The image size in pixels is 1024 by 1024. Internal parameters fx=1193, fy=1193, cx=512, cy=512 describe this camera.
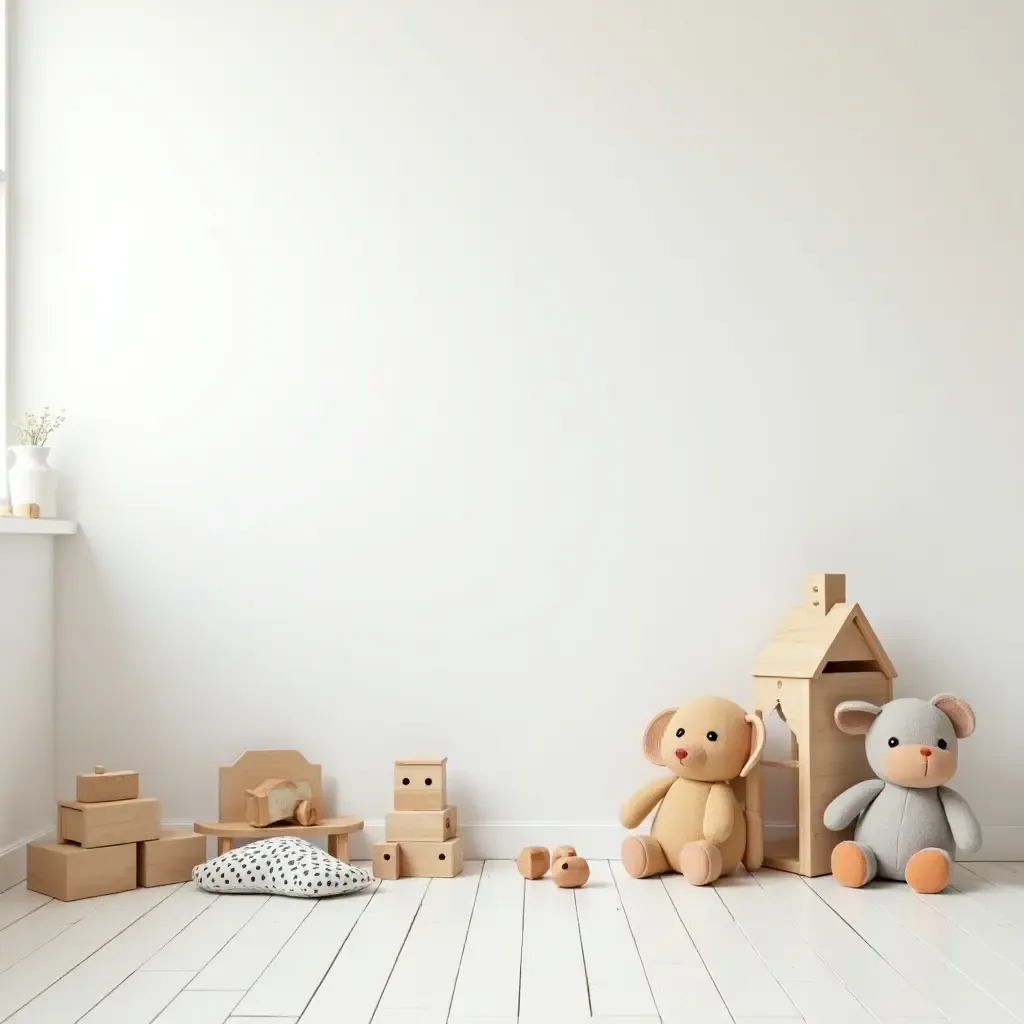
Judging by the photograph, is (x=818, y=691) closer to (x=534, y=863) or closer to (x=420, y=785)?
(x=534, y=863)

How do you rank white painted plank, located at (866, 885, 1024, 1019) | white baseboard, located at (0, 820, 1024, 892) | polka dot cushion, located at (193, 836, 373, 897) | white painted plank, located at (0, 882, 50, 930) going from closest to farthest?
1. white painted plank, located at (866, 885, 1024, 1019)
2. white painted plank, located at (0, 882, 50, 930)
3. polka dot cushion, located at (193, 836, 373, 897)
4. white baseboard, located at (0, 820, 1024, 892)

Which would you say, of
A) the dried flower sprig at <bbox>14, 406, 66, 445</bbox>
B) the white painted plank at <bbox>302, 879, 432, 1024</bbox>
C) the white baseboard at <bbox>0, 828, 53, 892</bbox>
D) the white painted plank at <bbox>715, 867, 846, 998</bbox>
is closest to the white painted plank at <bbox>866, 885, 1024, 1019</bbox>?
the white painted plank at <bbox>715, 867, 846, 998</bbox>

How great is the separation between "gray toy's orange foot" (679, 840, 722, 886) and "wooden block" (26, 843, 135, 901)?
1225 mm

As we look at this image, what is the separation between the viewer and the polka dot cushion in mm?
2529

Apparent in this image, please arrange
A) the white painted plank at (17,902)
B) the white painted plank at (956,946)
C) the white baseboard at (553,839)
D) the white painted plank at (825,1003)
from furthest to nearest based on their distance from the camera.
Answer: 1. the white baseboard at (553,839)
2. the white painted plank at (17,902)
3. the white painted plank at (956,946)
4. the white painted plank at (825,1003)

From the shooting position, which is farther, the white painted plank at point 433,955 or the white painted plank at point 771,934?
the white painted plank at point 771,934

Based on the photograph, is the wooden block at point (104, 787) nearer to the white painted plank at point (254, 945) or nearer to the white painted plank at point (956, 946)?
the white painted plank at point (254, 945)

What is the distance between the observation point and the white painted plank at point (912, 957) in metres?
1.83

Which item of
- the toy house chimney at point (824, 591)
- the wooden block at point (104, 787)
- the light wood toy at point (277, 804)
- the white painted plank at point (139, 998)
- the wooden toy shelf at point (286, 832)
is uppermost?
the toy house chimney at point (824, 591)

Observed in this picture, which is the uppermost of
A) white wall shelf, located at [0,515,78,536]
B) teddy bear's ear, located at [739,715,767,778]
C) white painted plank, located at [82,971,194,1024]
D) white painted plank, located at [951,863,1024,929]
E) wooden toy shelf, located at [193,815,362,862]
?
white wall shelf, located at [0,515,78,536]

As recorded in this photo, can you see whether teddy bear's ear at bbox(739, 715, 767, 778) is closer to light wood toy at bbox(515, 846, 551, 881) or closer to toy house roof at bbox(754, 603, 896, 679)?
toy house roof at bbox(754, 603, 896, 679)

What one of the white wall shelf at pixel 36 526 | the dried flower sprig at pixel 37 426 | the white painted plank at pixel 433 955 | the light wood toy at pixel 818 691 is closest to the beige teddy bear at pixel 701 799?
the light wood toy at pixel 818 691

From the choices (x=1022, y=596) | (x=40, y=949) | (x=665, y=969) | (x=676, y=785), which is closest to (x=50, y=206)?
(x=40, y=949)

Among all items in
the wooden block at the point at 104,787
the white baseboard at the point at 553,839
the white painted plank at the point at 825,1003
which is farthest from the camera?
the white baseboard at the point at 553,839
